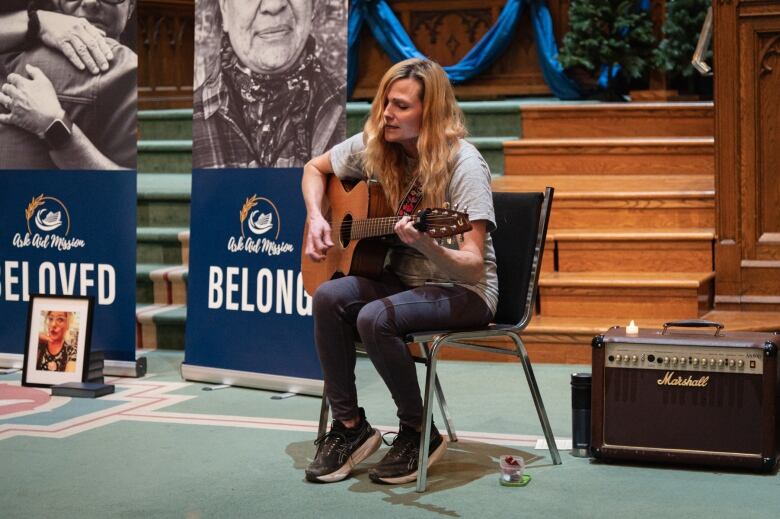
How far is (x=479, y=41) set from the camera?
25.9ft

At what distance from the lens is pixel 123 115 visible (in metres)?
4.73

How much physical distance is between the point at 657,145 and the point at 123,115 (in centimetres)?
286

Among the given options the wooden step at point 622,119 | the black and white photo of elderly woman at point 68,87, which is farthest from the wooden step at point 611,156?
the black and white photo of elderly woman at point 68,87

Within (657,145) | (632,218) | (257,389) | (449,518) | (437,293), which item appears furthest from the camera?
(657,145)

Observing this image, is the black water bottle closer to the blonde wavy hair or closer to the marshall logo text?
the marshall logo text

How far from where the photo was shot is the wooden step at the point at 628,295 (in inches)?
193

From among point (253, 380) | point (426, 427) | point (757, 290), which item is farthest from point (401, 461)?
point (757, 290)

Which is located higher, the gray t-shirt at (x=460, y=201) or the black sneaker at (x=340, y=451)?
the gray t-shirt at (x=460, y=201)

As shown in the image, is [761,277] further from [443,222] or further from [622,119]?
[443,222]

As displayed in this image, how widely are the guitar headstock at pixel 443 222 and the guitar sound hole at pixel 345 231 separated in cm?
47

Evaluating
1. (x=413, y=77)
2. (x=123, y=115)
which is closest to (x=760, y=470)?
(x=413, y=77)

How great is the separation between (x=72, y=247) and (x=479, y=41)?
12.9 ft

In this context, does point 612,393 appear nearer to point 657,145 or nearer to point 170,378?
point 170,378

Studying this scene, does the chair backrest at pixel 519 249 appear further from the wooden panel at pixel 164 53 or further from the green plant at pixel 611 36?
the wooden panel at pixel 164 53
